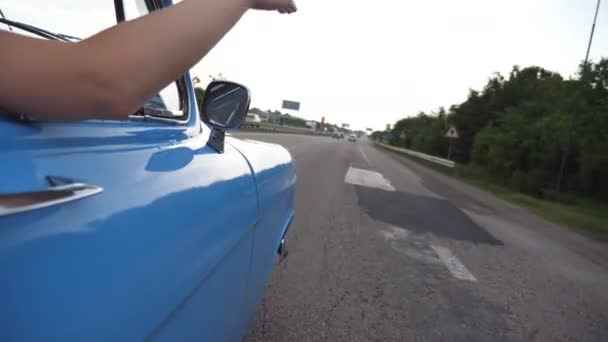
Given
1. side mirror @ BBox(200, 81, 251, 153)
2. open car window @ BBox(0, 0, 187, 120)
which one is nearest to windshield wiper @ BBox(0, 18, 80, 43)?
open car window @ BBox(0, 0, 187, 120)

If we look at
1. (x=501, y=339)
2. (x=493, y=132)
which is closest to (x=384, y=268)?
(x=501, y=339)

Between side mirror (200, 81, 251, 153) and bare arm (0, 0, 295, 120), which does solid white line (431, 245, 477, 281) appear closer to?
side mirror (200, 81, 251, 153)

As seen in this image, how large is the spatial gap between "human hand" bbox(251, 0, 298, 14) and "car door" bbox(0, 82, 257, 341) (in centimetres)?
48

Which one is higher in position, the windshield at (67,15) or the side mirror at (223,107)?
the windshield at (67,15)

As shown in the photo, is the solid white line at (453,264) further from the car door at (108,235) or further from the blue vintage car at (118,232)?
the car door at (108,235)

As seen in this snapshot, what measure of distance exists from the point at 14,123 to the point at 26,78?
0.10m

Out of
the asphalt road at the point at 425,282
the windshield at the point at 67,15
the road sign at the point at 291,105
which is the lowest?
the asphalt road at the point at 425,282

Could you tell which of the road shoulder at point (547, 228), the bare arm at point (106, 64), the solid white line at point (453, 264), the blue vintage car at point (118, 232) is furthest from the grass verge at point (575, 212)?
the bare arm at point (106, 64)

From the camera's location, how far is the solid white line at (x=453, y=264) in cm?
443

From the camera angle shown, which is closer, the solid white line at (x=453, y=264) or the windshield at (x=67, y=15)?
the windshield at (x=67, y=15)

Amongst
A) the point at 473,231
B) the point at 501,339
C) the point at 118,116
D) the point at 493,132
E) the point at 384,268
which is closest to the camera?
the point at 118,116

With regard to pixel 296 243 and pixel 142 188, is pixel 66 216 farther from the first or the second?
pixel 296 243

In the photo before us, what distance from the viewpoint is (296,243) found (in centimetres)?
485

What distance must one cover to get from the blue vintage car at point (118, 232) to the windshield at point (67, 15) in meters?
0.05
